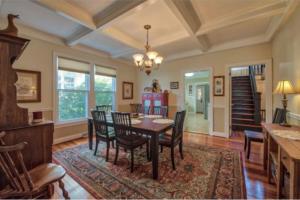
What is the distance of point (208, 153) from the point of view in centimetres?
301

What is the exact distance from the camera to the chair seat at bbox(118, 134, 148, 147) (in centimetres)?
234

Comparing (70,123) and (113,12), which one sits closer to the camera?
(113,12)

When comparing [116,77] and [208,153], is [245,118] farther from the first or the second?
[116,77]

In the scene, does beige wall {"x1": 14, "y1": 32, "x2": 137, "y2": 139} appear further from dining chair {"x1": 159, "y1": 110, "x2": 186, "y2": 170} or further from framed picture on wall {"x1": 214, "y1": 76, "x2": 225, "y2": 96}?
framed picture on wall {"x1": 214, "y1": 76, "x2": 225, "y2": 96}

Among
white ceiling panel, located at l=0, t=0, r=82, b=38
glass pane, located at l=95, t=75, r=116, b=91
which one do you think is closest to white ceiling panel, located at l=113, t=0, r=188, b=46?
white ceiling panel, located at l=0, t=0, r=82, b=38

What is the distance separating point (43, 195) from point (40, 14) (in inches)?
112

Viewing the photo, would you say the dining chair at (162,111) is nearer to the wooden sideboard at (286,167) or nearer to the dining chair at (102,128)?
the dining chair at (102,128)

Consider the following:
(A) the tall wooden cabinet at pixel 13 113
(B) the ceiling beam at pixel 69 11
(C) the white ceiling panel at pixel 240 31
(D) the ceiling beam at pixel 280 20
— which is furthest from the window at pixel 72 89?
(D) the ceiling beam at pixel 280 20

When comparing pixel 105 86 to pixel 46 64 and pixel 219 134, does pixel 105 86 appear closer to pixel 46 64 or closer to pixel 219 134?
pixel 46 64

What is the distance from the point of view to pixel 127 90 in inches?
227

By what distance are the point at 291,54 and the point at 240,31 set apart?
129 centimetres

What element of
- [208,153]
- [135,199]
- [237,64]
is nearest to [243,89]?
[237,64]

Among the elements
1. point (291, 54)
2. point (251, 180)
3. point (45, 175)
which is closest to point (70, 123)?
point (45, 175)

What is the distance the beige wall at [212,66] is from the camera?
380 cm
